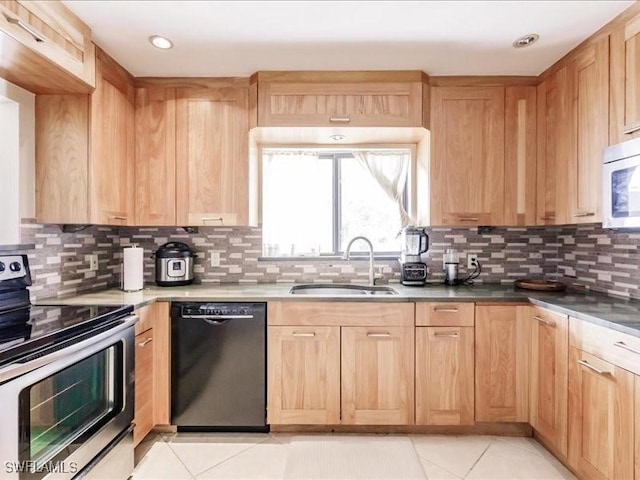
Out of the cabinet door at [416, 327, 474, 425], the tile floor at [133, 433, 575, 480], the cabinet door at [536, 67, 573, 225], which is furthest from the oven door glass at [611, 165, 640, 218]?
the tile floor at [133, 433, 575, 480]

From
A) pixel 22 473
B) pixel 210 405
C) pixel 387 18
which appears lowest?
pixel 210 405

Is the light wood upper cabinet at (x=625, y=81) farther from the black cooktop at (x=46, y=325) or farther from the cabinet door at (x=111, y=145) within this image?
the cabinet door at (x=111, y=145)

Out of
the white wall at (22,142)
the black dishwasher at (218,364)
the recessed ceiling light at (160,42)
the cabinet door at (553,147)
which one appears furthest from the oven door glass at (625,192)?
the white wall at (22,142)

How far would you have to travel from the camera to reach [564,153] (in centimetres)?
221

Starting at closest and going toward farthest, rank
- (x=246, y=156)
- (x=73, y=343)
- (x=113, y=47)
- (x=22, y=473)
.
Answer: (x=22, y=473) → (x=73, y=343) → (x=113, y=47) → (x=246, y=156)

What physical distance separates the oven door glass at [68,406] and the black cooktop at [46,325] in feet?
0.43

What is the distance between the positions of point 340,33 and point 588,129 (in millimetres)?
1501

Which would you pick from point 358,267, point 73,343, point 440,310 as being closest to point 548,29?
point 440,310

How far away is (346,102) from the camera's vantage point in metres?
2.30

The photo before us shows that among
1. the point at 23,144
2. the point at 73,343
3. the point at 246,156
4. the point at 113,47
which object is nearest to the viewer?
the point at 73,343

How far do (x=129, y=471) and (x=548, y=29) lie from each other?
318 centimetres

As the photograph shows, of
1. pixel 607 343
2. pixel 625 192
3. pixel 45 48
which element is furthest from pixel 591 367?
pixel 45 48

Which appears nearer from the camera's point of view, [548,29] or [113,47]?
[548,29]

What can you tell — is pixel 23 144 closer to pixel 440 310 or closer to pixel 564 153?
pixel 440 310
